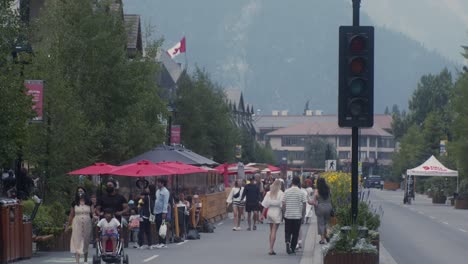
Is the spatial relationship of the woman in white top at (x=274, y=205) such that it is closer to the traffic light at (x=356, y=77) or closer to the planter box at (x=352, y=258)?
the planter box at (x=352, y=258)

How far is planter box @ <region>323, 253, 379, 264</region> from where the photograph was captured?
1873 centimetres

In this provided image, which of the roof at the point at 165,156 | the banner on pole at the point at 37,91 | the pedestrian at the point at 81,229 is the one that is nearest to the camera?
the pedestrian at the point at 81,229

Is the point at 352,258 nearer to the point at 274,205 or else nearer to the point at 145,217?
the point at 274,205

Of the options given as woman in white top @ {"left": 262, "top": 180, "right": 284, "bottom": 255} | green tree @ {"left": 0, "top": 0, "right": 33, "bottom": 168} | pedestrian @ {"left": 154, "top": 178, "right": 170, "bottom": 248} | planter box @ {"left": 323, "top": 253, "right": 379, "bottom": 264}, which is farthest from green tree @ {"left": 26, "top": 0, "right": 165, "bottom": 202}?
planter box @ {"left": 323, "top": 253, "right": 379, "bottom": 264}

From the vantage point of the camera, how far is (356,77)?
17891 millimetres

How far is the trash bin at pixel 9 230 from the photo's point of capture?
949 inches

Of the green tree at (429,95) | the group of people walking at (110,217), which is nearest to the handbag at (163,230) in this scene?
the group of people walking at (110,217)

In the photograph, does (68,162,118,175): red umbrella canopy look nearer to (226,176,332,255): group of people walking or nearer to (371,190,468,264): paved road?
(226,176,332,255): group of people walking

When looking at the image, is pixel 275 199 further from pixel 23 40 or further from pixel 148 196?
pixel 23 40

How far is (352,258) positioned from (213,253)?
9299 millimetres

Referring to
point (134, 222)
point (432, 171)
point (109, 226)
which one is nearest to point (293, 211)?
point (134, 222)

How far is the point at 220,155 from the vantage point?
85.9 m

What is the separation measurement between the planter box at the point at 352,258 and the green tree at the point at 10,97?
8.77 m

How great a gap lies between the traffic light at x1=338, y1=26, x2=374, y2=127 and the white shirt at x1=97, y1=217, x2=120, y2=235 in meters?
6.61
